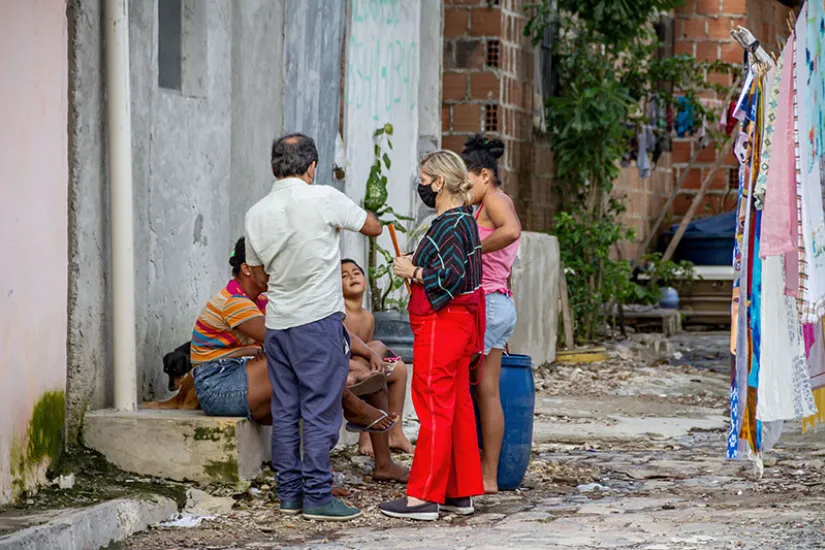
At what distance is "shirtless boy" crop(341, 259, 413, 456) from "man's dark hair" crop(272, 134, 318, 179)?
1323 millimetres

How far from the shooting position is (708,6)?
19688 millimetres

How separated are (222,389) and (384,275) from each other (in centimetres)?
392

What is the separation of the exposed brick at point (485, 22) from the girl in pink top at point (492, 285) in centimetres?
663

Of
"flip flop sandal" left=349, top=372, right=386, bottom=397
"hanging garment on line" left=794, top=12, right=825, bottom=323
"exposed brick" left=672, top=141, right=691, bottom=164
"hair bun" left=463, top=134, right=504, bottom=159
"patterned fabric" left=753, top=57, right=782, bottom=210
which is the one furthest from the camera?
"exposed brick" left=672, top=141, right=691, bottom=164

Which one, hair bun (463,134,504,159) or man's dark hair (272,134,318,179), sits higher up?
hair bun (463,134,504,159)

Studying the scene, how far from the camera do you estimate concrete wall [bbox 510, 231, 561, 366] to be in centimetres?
1221

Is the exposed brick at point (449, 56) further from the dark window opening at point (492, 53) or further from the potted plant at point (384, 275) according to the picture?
the potted plant at point (384, 275)

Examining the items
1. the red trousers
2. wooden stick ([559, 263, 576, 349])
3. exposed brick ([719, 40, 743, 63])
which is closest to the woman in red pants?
the red trousers

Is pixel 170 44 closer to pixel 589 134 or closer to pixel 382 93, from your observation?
pixel 382 93

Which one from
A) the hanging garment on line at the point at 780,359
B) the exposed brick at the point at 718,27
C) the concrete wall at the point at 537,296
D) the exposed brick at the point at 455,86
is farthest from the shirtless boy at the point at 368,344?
the exposed brick at the point at 718,27

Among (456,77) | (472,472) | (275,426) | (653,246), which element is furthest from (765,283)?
(653,246)

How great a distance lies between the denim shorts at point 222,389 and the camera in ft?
21.2

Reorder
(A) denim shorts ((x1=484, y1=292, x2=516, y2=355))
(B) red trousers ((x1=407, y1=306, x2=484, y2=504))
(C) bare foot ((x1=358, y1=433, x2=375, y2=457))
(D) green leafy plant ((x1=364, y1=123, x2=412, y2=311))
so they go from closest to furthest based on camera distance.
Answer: (B) red trousers ((x1=407, y1=306, x2=484, y2=504)), (A) denim shorts ((x1=484, y1=292, x2=516, y2=355)), (C) bare foot ((x1=358, y1=433, x2=375, y2=457)), (D) green leafy plant ((x1=364, y1=123, x2=412, y2=311))

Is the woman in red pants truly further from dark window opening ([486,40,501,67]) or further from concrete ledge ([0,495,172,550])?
dark window opening ([486,40,501,67])
